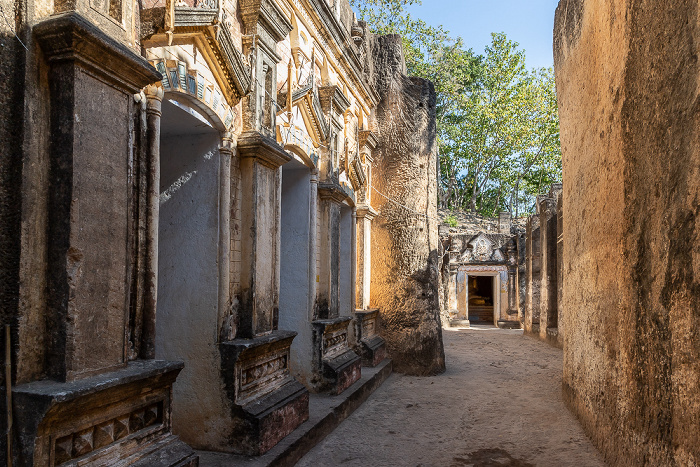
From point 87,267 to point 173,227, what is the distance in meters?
1.72

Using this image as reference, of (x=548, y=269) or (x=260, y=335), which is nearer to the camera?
(x=260, y=335)

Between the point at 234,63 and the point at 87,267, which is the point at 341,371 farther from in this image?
the point at 87,267

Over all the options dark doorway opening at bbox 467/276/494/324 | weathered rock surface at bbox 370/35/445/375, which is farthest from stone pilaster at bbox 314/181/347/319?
dark doorway opening at bbox 467/276/494/324

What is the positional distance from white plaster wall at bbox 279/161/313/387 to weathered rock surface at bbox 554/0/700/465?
294cm

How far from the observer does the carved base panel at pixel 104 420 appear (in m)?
2.19

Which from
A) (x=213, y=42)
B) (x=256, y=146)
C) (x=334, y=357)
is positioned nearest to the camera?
(x=213, y=42)

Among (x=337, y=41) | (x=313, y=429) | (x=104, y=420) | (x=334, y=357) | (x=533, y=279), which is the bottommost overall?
(x=313, y=429)

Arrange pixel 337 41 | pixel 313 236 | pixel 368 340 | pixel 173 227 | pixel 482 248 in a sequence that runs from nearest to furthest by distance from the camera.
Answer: pixel 173 227
pixel 313 236
pixel 337 41
pixel 368 340
pixel 482 248

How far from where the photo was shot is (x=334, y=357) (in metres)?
6.66

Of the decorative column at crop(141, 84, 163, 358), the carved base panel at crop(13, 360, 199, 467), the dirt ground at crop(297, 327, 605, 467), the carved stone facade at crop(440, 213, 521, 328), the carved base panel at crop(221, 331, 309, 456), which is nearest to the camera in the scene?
the carved base panel at crop(13, 360, 199, 467)

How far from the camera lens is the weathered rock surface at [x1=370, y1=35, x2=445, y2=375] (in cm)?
895

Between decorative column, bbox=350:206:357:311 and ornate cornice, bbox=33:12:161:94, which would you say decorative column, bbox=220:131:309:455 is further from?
decorative column, bbox=350:206:357:311

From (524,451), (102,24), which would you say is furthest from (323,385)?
(102,24)

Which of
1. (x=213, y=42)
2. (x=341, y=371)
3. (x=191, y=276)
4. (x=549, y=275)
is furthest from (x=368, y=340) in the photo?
(x=549, y=275)
